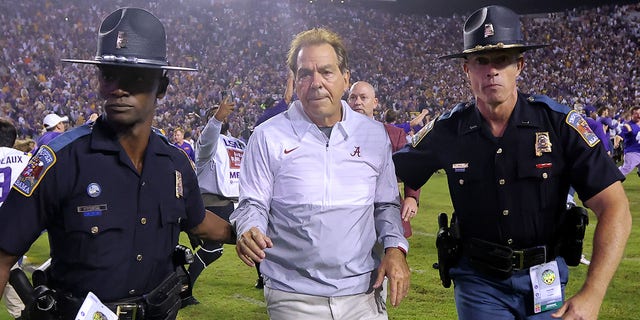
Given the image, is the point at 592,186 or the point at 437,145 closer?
the point at 592,186

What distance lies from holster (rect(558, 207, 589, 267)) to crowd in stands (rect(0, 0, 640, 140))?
2269cm

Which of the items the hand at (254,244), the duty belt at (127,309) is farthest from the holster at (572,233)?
the duty belt at (127,309)

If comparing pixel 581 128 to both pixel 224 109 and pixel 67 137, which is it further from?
pixel 224 109

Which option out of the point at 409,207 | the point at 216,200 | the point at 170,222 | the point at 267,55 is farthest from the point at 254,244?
the point at 267,55

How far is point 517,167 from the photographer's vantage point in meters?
3.14

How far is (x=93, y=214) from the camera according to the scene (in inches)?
100

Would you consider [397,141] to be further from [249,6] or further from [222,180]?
[249,6]

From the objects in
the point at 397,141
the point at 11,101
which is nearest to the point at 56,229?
the point at 397,141

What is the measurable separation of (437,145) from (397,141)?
180cm

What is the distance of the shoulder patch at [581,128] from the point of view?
3.02 meters

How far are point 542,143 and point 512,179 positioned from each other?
0.21m

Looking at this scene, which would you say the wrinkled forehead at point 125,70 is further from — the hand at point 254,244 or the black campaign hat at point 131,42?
the hand at point 254,244

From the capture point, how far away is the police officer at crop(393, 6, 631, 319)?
306 centimetres

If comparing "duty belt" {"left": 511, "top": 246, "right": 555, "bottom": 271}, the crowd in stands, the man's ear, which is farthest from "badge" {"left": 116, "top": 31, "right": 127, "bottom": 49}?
the crowd in stands
